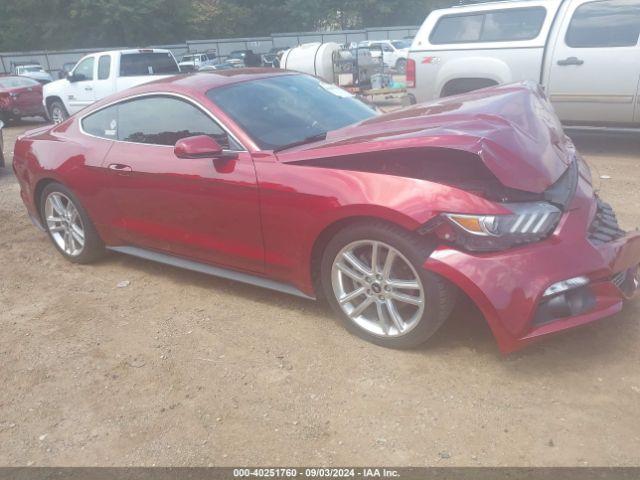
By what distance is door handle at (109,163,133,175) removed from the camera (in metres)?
3.96

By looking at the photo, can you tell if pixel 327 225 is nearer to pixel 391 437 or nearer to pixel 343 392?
pixel 343 392

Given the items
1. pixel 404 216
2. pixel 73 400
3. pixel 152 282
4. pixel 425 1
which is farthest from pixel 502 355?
pixel 425 1

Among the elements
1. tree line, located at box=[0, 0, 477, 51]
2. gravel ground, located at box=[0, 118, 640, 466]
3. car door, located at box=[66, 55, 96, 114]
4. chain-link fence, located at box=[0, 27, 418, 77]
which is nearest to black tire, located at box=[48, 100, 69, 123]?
car door, located at box=[66, 55, 96, 114]

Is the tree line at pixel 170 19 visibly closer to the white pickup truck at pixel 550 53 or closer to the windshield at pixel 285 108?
the white pickup truck at pixel 550 53

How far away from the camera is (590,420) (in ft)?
8.01

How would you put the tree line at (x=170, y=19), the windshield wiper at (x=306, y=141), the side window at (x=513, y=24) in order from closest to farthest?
the windshield wiper at (x=306, y=141)
the side window at (x=513, y=24)
the tree line at (x=170, y=19)

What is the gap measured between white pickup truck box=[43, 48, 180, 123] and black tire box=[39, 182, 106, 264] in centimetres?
747

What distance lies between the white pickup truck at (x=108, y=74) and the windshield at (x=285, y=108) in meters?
8.31

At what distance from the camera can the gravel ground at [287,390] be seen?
7.86 ft

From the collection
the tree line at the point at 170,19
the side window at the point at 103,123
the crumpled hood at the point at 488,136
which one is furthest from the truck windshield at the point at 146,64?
the tree line at the point at 170,19

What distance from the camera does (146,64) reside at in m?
12.3

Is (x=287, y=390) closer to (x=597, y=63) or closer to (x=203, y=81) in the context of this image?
(x=203, y=81)

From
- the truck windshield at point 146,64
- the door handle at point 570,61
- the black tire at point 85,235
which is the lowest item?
the black tire at point 85,235

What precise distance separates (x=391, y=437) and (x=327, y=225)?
3.82ft
